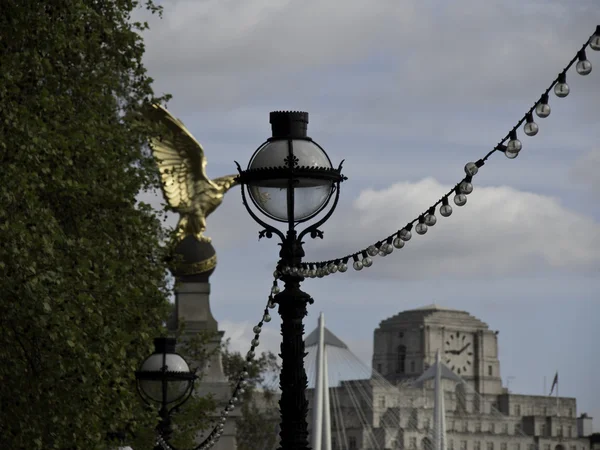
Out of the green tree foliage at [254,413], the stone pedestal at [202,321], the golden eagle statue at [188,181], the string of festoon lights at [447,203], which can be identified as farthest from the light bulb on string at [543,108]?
the green tree foliage at [254,413]

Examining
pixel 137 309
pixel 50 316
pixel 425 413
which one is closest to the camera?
pixel 50 316

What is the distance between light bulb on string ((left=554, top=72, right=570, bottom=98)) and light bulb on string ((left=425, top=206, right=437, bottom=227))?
7.29 feet

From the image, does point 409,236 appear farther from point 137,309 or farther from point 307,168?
point 137,309

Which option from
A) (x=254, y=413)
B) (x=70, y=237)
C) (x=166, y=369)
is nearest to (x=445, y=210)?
(x=166, y=369)

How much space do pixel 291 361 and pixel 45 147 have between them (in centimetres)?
990

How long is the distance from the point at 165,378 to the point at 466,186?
30.0ft

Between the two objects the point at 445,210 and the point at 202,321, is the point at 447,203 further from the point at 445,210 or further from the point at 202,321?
the point at 202,321

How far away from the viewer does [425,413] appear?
182500 millimetres

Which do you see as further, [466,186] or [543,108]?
[466,186]

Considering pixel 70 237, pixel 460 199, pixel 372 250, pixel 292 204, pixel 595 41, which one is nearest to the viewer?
pixel 595 41

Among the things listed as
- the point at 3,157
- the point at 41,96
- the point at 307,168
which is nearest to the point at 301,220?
the point at 307,168

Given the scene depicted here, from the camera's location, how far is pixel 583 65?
12602 mm

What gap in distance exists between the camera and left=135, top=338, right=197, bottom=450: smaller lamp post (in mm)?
22781

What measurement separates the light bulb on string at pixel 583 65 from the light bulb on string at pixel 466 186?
189cm
